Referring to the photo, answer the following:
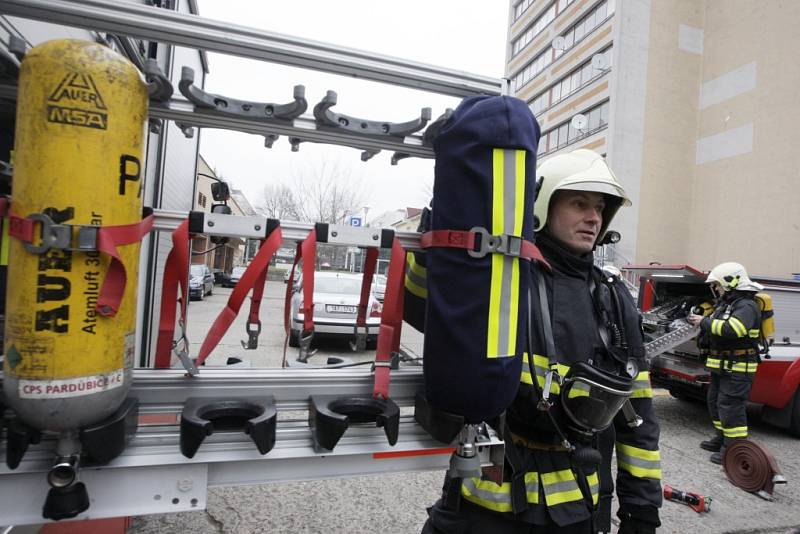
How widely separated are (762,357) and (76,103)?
728cm

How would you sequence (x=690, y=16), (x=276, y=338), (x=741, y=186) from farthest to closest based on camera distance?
(x=690, y=16)
(x=741, y=186)
(x=276, y=338)

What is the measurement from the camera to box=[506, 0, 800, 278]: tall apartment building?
753 inches

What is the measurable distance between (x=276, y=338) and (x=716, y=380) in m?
8.15

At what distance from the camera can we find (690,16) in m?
24.3

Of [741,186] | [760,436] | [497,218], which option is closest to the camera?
[497,218]

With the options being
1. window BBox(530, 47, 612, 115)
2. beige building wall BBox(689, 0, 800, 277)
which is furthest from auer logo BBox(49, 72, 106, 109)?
window BBox(530, 47, 612, 115)

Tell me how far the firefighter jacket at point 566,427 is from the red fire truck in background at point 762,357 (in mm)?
4681

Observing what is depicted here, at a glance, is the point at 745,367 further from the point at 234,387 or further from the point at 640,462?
the point at 234,387

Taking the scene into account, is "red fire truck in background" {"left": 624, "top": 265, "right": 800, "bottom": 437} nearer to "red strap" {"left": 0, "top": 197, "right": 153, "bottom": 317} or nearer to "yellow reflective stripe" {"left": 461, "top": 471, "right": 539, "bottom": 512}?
"yellow reflective stripe" {"left": 461, "top": 471, "right": 539, "bottom": 512}

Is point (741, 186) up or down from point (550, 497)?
up

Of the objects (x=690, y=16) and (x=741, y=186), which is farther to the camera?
(x=690, y=16)

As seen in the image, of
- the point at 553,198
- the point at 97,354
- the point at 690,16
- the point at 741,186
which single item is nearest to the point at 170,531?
the point at 97,354

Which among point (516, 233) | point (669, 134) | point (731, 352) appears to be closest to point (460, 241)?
point (516, 233)

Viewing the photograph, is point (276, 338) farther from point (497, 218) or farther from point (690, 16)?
point (690, 16)
